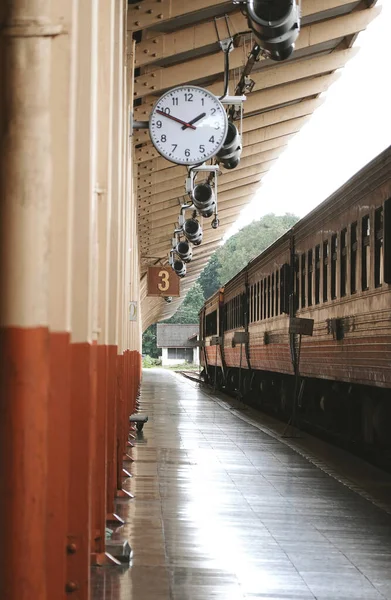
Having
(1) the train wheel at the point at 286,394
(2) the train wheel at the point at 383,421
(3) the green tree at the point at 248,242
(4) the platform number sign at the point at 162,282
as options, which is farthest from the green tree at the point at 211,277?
(2) the train wheel at the point at 383,421

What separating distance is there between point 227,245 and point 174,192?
97912 mm

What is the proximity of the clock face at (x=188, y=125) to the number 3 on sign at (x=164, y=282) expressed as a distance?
54.4 feet

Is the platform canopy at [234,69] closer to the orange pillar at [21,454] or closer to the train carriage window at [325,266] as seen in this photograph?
the train carriage window at [325,266]

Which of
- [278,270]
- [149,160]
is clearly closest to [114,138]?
[278,270]

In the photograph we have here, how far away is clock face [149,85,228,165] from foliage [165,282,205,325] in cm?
8922

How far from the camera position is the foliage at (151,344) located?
9850 cm

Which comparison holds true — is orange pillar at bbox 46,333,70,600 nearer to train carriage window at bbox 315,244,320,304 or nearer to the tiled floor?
the tiled floor

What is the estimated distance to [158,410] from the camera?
19.7 metres

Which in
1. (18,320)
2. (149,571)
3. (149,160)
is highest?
(149,160)

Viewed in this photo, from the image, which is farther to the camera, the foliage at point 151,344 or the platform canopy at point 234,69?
the foliage at point 151,344

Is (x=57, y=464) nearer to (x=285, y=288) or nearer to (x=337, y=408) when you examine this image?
(x=337, y=408)

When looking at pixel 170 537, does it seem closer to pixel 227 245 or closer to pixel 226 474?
pixel 226 474

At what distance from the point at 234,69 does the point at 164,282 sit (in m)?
12.6

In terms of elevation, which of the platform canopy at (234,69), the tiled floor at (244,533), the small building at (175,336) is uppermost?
the platform canopy at (234,69)
